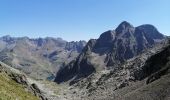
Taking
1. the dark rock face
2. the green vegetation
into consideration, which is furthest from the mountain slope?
the dark rock face

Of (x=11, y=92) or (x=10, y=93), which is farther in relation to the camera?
(x=11, y=92)

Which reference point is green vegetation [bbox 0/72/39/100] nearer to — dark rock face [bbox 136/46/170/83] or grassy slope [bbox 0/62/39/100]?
A: grassy slope [bbox 0/62/39/100]

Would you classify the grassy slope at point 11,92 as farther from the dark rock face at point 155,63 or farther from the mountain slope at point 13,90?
the dark rock face at point 155,63

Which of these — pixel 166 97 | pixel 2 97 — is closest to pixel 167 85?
pixel 166 97

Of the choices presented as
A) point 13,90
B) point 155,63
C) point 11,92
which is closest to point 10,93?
Result: point 11,92

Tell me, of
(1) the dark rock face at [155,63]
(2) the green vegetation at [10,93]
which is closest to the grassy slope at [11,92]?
(2) the green vegetation at [10,93]

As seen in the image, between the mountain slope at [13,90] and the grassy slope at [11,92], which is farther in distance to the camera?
the mountain slope at [13,90]

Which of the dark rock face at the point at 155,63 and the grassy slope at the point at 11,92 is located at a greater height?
the grassy slope at the point at 11,92

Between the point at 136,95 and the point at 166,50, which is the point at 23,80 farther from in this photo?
the point at 166,50

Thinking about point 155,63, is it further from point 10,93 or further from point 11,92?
point 10,93

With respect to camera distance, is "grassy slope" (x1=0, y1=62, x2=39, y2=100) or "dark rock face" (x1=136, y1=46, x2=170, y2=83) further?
"dark rock face" (x1=136, y1=46, x2=170, y2=83)

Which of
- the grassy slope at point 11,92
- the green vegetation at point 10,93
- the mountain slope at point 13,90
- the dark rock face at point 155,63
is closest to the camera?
the green vegetation at point 10,93

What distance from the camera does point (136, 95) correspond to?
84.8 m

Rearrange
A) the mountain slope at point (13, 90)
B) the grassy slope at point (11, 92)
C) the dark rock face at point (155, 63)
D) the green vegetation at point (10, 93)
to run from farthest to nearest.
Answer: the dark rock face at point (155, 63), the mountain slope at point (13, 90), the grassy slope at point (11, 92), the green vegetation at point (10, 93)
